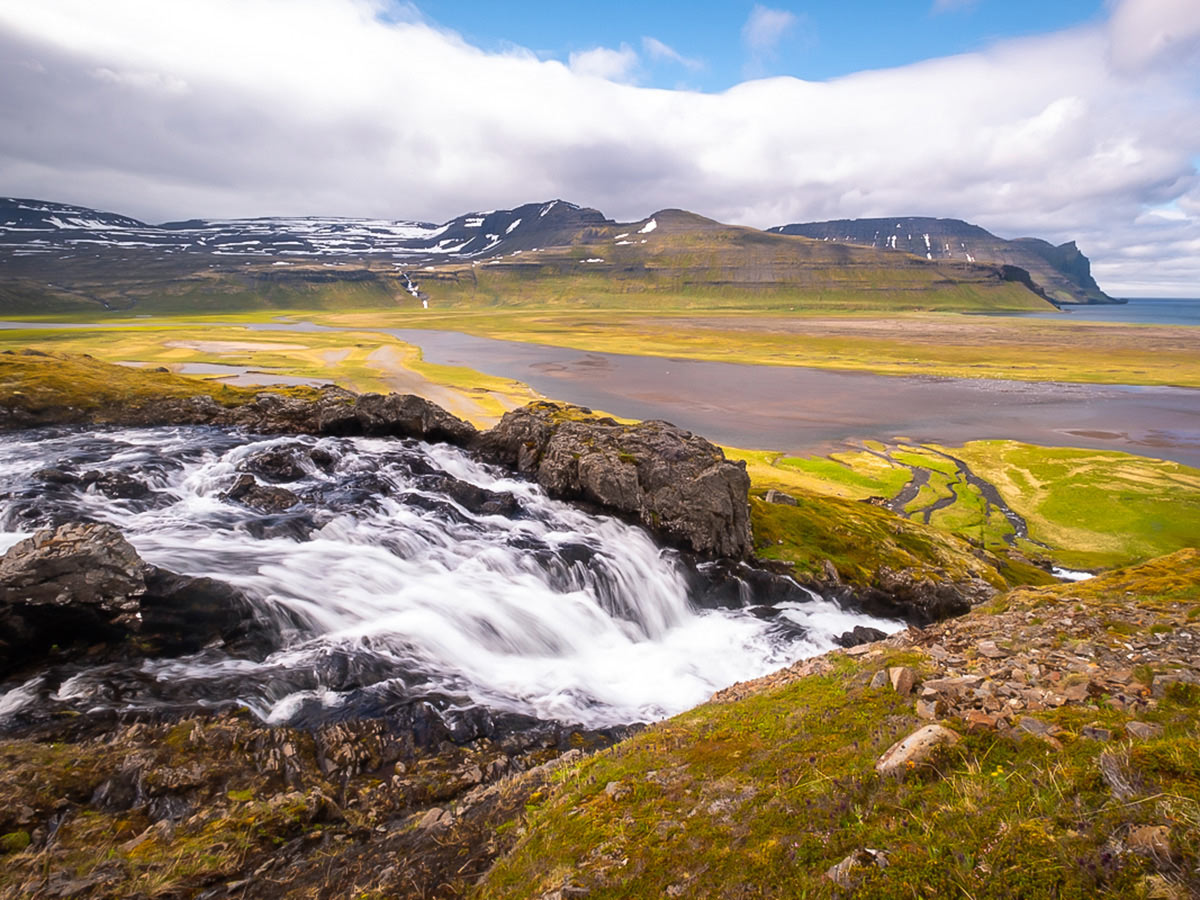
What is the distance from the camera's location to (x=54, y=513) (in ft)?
82.3

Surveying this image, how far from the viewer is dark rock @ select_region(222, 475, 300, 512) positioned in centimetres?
2952

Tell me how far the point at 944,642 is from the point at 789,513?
23.4 metres

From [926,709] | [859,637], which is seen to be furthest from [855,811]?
[859,637]

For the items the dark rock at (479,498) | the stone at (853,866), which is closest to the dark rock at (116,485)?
the dark rock at (479,498)

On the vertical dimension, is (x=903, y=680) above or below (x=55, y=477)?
above

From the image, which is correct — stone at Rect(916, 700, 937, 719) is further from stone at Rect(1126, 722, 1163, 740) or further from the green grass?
the green grass

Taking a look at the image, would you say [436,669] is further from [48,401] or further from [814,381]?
[814,381]

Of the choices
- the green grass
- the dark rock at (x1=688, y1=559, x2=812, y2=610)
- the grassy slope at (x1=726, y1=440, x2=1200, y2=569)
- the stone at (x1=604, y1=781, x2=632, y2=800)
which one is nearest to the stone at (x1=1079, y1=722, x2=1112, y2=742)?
the stone at (x1=604, y1=781, x2=632, y2=800)

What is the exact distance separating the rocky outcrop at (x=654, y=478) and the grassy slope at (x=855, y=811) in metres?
20.9

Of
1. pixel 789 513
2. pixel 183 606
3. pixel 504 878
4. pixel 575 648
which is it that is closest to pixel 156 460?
pixel 183 606

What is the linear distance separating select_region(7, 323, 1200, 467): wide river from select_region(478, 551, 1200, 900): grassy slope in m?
61.2

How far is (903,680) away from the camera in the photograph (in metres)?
12.0

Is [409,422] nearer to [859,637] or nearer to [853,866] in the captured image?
[859,637]

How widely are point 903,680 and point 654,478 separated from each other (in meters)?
24.2
